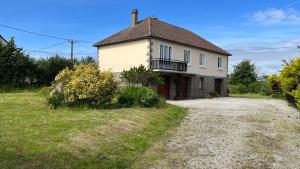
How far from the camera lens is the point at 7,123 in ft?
37.7

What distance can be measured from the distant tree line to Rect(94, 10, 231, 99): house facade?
351 cm

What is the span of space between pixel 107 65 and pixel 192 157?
83.1 ft

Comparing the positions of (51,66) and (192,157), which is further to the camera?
(51,66)

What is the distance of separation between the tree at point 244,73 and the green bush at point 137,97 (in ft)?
125

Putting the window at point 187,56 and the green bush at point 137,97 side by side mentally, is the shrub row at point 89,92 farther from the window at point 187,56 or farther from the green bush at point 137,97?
the window at point 187,56

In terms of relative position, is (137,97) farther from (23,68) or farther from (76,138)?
(23,68)

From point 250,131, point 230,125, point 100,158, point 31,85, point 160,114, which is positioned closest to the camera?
point 100,158

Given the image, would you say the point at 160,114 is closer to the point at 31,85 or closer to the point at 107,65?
the point at 107,65

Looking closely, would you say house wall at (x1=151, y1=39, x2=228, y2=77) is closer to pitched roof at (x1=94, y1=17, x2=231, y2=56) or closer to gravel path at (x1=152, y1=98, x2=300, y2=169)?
pitched roof at (x1=94, y1=17, x2=231, y2=56)

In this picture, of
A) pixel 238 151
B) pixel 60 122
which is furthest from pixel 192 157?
pixel 60 122

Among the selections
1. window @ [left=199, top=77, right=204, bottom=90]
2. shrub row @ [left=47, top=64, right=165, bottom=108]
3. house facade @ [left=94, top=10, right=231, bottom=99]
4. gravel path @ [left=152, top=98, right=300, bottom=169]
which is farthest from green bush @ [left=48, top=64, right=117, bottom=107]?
window @ [left=199, top=77, right=204, bottom=90]

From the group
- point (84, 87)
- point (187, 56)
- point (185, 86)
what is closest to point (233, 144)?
point (84, 87)

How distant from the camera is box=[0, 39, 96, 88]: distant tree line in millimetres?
31641

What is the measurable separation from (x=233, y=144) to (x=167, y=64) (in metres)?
19.4
